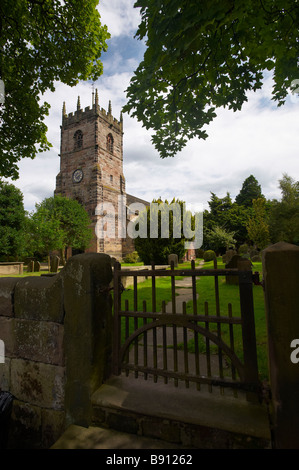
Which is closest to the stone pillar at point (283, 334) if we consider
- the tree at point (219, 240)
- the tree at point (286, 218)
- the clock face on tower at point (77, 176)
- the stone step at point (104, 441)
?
the stone step at point (104, 441)

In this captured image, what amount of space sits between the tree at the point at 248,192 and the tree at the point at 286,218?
10819 mm

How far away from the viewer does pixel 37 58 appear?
6.89m

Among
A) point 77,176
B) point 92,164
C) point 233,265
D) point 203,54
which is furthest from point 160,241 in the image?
point 77,176

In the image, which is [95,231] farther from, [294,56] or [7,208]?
[294,56]

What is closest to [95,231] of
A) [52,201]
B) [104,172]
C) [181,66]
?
[52,201]

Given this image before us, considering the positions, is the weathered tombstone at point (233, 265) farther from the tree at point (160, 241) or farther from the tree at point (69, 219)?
the tree at point (69, 219)

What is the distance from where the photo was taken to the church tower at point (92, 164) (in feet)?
87.2

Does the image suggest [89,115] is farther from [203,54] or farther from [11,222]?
[203,54]

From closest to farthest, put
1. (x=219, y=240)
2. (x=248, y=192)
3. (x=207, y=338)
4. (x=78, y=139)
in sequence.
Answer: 1. (x=207, y=338)
2. (x=219, y=240)
3. (x=78, y=139)
4. (x=248, y=192)

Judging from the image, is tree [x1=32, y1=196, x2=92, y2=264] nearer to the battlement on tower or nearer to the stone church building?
the stone church building

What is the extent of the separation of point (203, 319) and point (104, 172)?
28.2m

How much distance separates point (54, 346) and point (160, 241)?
14.6 m

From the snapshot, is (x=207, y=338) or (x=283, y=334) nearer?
(x=283, y=334)

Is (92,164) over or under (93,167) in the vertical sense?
over
